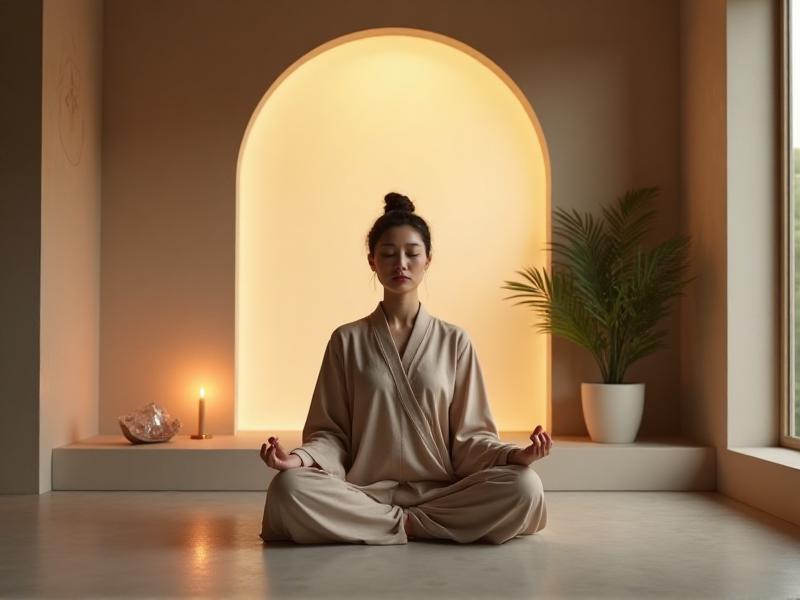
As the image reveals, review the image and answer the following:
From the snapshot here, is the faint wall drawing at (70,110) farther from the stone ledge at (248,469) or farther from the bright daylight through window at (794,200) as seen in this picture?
the bright daylight through window at (794,200)

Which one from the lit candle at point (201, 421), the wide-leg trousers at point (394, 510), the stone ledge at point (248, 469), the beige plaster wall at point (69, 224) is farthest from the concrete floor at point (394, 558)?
the lit candle at point (201, 421)

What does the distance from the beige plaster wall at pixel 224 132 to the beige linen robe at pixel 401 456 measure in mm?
1794

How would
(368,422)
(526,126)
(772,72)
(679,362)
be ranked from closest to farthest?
(368,422) → (772,72) → (679,362) → (526,126)

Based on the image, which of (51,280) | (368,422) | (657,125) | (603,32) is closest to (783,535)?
(368,422)

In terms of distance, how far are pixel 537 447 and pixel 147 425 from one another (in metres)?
2.39

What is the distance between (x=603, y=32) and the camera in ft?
17.8

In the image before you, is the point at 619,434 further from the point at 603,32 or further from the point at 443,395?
the point at 603,32

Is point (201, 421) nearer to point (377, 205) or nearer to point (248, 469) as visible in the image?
point (248, 469)

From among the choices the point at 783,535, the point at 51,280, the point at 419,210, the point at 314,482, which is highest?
the point at 419,210

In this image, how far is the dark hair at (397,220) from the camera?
11.8 feet

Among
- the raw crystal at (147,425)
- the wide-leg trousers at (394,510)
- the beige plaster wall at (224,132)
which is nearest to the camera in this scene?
the wide-leg trousers at (394,510)

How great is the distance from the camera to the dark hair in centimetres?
361

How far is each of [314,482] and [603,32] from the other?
3.24 metres

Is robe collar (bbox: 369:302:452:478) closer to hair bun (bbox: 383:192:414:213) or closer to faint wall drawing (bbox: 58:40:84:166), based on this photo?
hair bun (bbox: 383:192:414:213)
